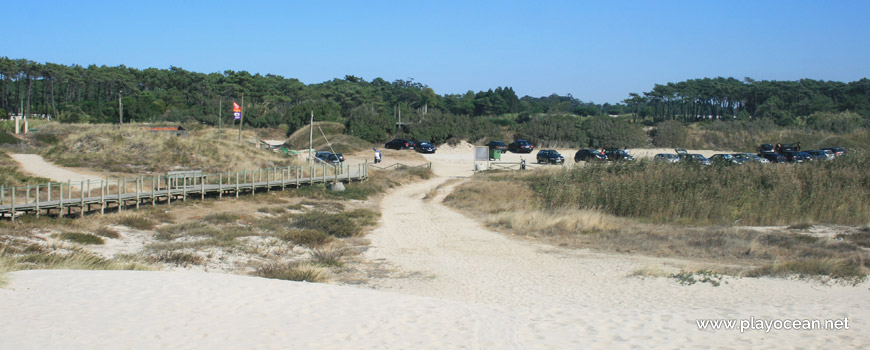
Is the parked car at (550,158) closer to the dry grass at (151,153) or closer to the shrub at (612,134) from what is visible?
the shrub at (612,134)

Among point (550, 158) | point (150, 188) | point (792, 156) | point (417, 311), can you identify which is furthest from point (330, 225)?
point (792, 156)

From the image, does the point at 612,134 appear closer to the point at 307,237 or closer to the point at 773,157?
the point at 773,157

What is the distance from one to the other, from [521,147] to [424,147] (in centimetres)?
986

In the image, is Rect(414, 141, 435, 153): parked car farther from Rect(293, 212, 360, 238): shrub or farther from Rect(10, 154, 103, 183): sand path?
Rect(293, 212, 360, 238): shrub

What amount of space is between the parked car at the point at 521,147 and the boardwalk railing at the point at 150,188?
85.6ft

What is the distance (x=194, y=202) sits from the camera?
2789 cm

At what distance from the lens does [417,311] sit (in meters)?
11.0

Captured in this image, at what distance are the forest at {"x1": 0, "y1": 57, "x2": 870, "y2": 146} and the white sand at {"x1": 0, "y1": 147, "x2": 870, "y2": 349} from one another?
5357 centimetres

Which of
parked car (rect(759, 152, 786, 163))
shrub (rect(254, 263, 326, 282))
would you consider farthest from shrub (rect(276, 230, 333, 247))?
parked car (rect(759, 152, 786, 163))

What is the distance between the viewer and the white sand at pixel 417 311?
8.82 meters

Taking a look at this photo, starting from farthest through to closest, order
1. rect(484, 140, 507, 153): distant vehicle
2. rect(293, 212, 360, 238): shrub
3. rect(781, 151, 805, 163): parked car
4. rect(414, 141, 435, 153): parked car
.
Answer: rect(484, 140, 507, 153): distant vehicle → rect(414, 141, 435, 153): parked car → rect(781, 151, 805, 163): parked car → rect(293, 212, 360, 238): shrub

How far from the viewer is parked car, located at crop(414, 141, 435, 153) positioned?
61719 millimetres

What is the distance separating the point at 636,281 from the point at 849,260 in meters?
5.69

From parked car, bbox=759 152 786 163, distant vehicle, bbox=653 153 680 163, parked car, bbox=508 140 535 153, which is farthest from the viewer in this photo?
parked car, bbox=508 140 535 153
